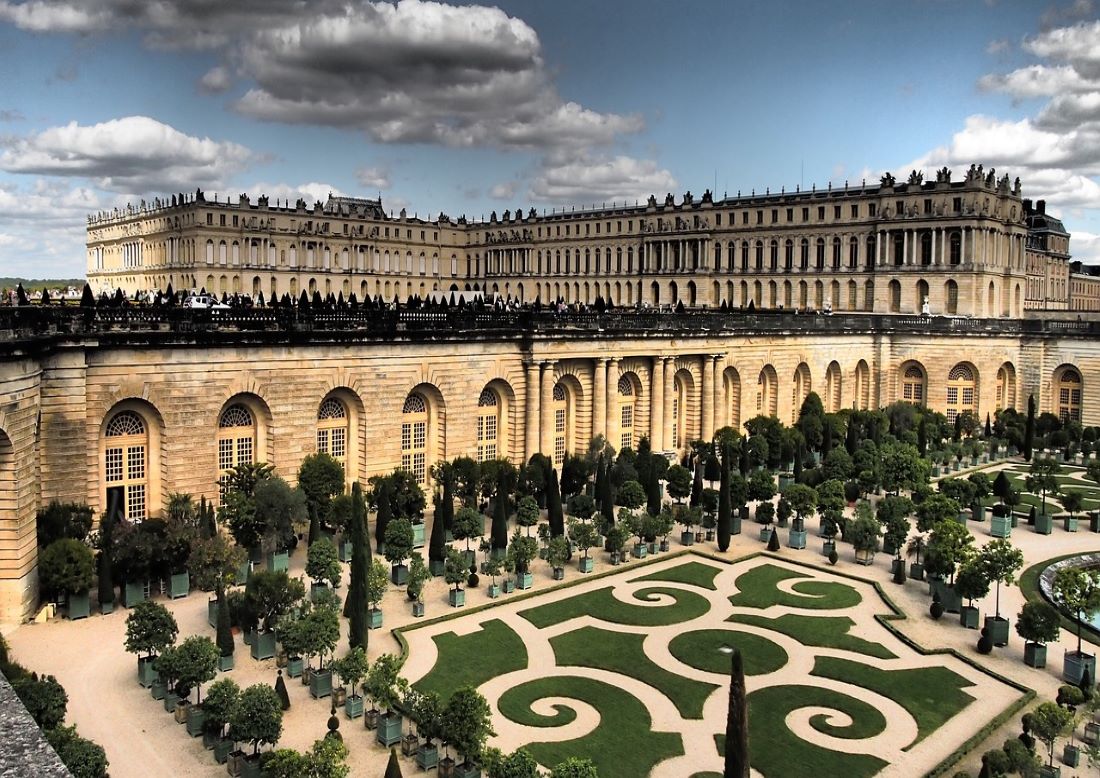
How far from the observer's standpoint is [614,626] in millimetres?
26922

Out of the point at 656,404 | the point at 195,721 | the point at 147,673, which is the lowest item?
the point at 195,721

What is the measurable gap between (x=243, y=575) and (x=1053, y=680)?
23.0 meters

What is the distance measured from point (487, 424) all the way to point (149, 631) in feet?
75.2

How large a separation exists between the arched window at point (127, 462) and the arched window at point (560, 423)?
20242 millimetres

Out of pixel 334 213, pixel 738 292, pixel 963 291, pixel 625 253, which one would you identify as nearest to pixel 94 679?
pixel 963 291

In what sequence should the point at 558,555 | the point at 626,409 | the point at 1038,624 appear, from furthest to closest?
the point at 626,409 → the point at 558,555 → the point at 1038,624

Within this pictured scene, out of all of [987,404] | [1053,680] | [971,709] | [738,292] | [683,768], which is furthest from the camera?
[738,292]

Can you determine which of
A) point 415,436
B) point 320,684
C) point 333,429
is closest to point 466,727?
point 320,684

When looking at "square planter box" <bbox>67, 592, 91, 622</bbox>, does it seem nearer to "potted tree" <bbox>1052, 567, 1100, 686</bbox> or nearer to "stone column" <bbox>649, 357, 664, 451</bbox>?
"potted tree" <bbox>1052, 567, 1100, 686</bbox>

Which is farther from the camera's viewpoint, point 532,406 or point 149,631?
point 532,406

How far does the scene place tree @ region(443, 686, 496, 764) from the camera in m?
17.8

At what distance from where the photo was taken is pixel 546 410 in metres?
44.6

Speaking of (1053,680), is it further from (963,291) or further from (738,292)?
(738,292)

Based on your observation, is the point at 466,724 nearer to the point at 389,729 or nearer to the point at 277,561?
the point at 389,729
